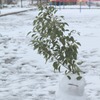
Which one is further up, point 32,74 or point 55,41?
point 55,41

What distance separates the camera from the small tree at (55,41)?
14.2ft

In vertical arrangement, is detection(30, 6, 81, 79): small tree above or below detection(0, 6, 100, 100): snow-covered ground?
above

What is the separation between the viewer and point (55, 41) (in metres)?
4.41

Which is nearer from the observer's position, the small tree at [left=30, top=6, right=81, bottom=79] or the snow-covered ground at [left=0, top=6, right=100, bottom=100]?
the small tree at [left=30, top=6, right=81, bottom=79]

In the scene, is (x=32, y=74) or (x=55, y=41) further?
(x=32, y=74)

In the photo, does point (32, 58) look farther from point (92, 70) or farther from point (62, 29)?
point (62, 29)

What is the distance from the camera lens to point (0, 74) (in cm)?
693

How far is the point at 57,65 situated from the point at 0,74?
2757 millimetres

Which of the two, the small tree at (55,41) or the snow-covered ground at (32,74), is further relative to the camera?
the snow-covered ground at (32,74)

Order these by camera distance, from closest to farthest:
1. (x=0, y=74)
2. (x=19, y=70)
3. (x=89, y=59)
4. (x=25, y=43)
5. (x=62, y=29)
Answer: (x=62, y=29)
(x=0, y=74)
(x=19, y=70)
(x=89, y=59)
(x=25, y=43)

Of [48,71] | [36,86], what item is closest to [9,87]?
[36,86]

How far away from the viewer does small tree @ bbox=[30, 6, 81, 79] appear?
433 centimetres

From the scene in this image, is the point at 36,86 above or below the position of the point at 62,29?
below

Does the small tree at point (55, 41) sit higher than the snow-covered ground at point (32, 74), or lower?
higher
